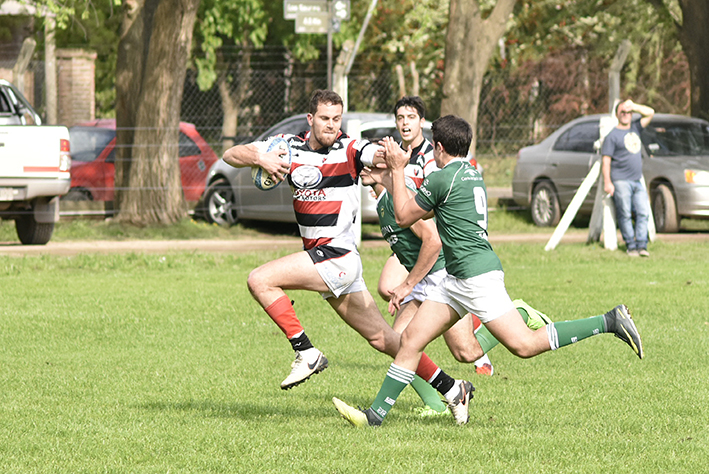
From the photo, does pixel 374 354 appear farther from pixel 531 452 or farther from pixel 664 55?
pixel 664 55

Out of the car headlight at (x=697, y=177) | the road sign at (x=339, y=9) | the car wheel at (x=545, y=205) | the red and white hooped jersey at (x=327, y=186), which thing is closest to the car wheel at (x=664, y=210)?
the car headlight at (x=697, y=177)

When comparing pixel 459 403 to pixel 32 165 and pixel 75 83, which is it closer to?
pixel 32 165

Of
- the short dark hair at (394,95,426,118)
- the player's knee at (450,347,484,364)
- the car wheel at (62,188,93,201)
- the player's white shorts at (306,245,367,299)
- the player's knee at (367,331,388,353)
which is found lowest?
the car wheel at (62,188,93,201)

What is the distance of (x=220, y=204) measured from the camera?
58.6 ft

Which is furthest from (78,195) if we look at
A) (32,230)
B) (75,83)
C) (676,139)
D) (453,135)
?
(453,135)

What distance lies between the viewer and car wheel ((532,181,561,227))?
18531 mm

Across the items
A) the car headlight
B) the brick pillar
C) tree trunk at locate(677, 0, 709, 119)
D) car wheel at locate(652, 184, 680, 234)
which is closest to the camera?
the car headlight

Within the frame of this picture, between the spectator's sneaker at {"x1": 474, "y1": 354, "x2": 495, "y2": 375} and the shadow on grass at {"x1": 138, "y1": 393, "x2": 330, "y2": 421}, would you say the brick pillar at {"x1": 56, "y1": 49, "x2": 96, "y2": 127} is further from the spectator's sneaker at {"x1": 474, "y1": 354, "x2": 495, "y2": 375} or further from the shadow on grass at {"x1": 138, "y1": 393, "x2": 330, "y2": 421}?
the shadow on grass at {"x1": 138, "y1": 393, "x2": 330, "y2": 421}

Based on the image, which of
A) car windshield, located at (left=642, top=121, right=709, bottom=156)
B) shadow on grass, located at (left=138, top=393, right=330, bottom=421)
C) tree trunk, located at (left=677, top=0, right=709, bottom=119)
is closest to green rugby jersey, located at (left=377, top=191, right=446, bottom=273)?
shadow on grass, located at (left=138, top=393, right=330, bottom=421)

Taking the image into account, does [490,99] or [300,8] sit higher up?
[300,8]

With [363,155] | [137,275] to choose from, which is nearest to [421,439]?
[363,155]

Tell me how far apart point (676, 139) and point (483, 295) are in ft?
41.6

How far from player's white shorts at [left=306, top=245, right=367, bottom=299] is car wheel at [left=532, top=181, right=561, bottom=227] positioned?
493 inches

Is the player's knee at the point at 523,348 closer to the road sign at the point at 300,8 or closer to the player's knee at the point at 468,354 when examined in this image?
the player's knee at the point at 468,354
